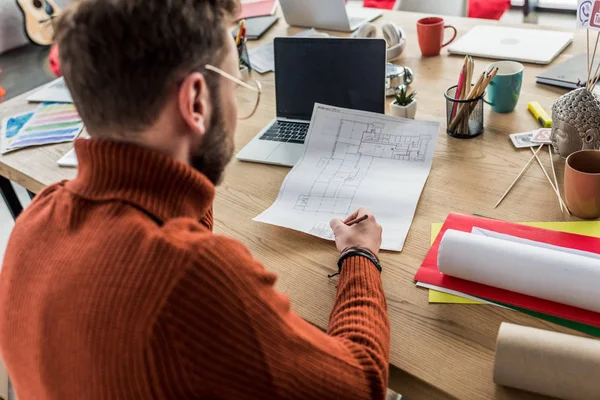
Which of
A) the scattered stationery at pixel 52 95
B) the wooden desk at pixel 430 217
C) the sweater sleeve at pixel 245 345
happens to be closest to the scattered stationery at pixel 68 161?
the wooden desk at pixel 430 217

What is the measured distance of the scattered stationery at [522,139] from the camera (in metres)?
1.16

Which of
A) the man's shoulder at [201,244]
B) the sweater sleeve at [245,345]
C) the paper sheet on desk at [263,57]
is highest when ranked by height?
the man's shoulder at [201,244]

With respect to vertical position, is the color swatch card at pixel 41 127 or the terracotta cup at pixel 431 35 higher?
the terracotta cup at pixel 431 35

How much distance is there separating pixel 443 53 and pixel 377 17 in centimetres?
43

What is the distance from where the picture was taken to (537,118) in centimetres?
124

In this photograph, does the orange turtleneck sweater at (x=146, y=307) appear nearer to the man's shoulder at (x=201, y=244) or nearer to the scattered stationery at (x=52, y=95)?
the man's shoulder at (x=201, y=244)

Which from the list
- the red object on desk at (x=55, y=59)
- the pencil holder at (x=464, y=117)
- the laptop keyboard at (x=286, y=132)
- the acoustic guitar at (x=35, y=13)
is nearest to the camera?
the red object on desk at (x=55, y=59)

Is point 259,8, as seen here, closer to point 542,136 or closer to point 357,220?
point 542,136

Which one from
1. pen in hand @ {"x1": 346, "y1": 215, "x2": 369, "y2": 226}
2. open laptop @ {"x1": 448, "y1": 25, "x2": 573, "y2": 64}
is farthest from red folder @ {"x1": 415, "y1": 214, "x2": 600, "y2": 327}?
open laptop @ {"x1": 448, "y1": 25, "x2": 573, "y2": 64}

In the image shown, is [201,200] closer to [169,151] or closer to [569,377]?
[169,151]

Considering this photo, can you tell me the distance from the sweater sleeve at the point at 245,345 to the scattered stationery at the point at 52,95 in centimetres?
129

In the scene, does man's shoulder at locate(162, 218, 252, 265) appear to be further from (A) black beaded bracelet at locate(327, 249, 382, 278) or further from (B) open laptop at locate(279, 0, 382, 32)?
(B) open laptop at locate(279, 0, 382, 32)

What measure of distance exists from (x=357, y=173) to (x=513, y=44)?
78 centimetres

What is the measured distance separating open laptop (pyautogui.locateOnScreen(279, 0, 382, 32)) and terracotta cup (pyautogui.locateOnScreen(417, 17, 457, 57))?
316 mm
